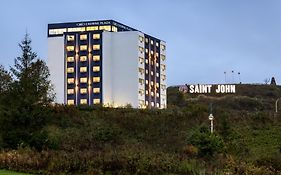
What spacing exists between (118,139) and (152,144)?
2627 mm

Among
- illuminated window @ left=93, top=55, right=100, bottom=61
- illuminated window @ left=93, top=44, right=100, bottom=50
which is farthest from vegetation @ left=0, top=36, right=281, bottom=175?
illuminated window @ left=93, top=44, right=100, bottom=50

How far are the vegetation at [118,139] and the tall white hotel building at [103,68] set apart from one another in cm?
5044

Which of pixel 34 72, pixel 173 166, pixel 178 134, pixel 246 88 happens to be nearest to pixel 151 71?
pixel 246 88

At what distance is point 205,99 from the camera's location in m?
141

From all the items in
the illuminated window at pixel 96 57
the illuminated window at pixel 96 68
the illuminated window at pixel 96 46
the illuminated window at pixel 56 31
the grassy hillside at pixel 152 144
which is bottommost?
the grassy hillside at pixel 152 144

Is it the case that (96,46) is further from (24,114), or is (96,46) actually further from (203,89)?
(24,114)

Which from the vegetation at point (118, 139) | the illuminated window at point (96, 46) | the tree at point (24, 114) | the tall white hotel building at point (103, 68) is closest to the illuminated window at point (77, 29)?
the tall white hotel building at point (103, 68)

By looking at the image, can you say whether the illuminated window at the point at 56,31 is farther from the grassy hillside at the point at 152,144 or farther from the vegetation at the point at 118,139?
the grassy hillside at the point at 152,144

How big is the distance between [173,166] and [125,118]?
30143 millimetres

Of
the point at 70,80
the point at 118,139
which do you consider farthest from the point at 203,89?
the point at 118,139

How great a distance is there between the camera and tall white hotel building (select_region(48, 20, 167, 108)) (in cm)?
11206

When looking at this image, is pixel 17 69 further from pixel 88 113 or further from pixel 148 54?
pixel 148 54

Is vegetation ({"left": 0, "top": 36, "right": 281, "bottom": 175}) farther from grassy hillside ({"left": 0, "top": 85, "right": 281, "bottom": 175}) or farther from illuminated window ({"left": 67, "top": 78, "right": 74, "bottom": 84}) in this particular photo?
illuminated window ({"left": 67, "top": 78, "right": 74, "bottom": 84})

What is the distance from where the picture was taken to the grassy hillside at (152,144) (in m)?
21.2
